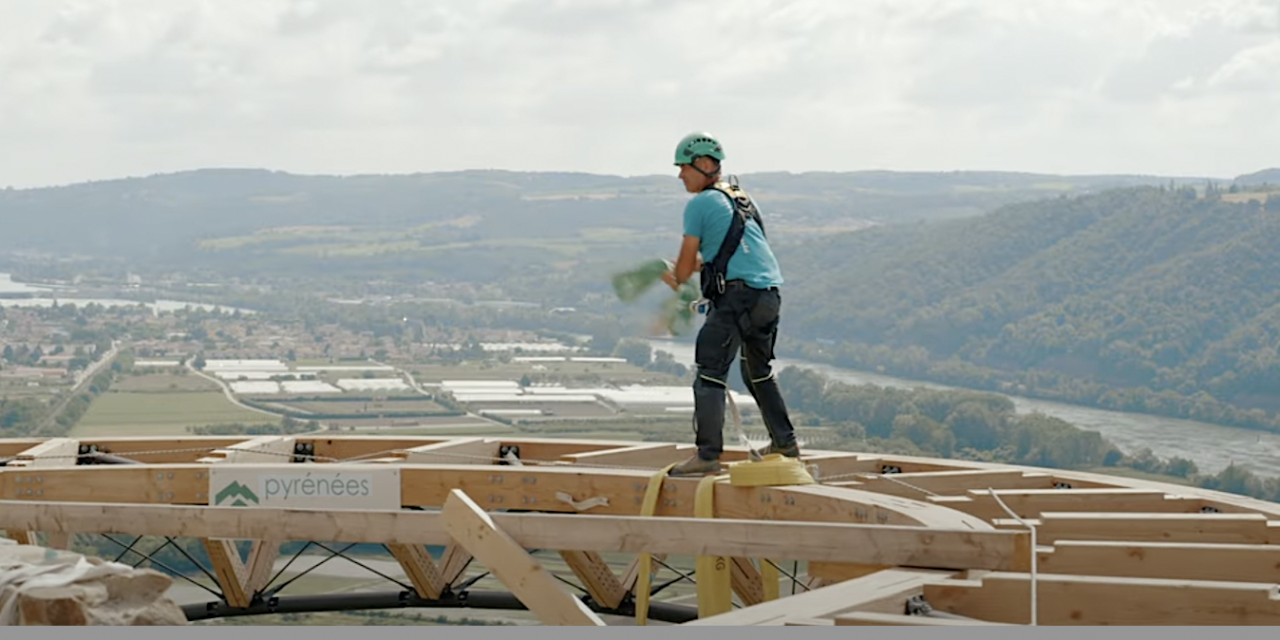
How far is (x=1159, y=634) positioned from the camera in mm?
6043

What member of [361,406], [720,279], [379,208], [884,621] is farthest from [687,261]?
[379,208]

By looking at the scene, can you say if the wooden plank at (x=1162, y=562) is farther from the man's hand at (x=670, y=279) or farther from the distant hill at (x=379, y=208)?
the distant hill at (x=379, y=208)

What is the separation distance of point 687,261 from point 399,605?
4.04 m

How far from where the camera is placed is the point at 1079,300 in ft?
352

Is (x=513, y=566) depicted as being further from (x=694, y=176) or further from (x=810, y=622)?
(x=694, y=176)

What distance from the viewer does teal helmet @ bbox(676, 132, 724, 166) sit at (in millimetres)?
10539

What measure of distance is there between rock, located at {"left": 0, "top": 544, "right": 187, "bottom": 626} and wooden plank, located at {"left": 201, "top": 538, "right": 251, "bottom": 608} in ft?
18.1

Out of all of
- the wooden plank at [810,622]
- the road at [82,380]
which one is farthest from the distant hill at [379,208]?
the wooden plank at [810,622]

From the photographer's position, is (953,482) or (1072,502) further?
(953,482)

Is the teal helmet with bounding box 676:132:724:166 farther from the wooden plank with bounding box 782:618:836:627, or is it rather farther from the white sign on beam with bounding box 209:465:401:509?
the wooden plank with bounding box 782:618:836:627

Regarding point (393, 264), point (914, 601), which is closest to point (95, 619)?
point (914, 601)

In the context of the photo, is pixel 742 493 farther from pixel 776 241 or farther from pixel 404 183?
pixel 404 183

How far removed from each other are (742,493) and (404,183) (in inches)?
6786

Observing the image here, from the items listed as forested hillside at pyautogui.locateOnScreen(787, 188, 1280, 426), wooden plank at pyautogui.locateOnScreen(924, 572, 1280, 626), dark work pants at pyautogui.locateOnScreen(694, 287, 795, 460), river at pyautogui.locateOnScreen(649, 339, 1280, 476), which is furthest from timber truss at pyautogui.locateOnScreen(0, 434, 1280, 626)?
forested hillside at pyautogui.locateOnScreen(787, 188, 1280, 426)
